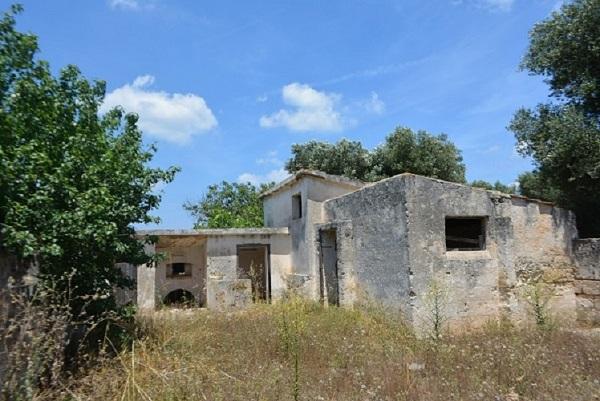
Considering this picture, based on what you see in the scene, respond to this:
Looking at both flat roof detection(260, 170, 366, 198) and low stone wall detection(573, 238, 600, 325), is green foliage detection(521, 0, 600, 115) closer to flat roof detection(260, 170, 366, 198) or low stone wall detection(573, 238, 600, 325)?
low stone wall detection(573, 238, 600, 325)

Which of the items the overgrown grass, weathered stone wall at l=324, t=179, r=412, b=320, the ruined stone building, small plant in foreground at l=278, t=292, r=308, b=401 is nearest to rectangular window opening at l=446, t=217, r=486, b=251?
the ruined stone building

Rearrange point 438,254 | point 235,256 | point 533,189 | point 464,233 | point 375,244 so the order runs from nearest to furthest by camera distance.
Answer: point 438,254, point 464,233, point 375,244, point 235,256, point 533,189

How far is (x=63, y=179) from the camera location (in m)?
5.27

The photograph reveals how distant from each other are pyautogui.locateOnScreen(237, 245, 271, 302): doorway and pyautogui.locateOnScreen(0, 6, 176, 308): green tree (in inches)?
219

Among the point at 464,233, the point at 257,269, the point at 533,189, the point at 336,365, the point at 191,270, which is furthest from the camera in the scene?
the point at 533,189

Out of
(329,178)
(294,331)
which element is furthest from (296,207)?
(294,331)

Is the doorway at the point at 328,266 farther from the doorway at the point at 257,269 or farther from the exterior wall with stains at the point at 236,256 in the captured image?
the exterior wall with stains at the point at 236,256

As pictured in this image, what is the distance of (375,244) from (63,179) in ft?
A: 21.9

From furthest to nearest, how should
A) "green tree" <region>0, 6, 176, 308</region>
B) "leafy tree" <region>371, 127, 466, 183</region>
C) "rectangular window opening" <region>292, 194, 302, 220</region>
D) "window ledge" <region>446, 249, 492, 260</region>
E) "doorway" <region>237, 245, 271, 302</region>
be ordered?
"leafy tree" <region>371, 127, 466, 183</region> → "rectangular window opening" <region>292, 194, 302, 220</region> → "doorway" <region>237, 245, 271, 302</region> → "window ledge" <region>446, 249, 492, 260</region> → "green tree" <region>0, 6, 176, 308</region>

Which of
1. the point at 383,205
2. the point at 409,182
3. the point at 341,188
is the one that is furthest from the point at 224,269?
the point at 409,182

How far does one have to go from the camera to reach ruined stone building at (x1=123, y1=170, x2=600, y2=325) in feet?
29.5

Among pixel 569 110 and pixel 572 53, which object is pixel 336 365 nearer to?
pixel 569 110

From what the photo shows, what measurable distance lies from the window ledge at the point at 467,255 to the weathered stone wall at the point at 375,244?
3.09 ft

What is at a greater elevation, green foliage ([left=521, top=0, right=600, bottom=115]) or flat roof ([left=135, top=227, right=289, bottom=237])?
green foliage ([left=521, top=0, right=600, bottom=115])
